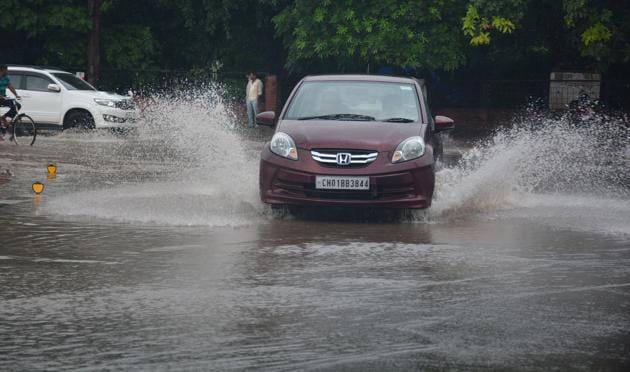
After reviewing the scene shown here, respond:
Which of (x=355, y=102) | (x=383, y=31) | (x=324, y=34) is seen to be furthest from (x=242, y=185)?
(x=324, y=34)

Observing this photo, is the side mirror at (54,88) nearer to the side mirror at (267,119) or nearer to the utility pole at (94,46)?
the utility pole at (94,46)

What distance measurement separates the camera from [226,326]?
761 centimetres

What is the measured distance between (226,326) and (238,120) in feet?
129

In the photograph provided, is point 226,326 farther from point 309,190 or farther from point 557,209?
point 557,209

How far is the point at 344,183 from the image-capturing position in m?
13.1

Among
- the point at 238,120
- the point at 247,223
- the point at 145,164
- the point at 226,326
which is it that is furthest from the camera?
the point at 238,120

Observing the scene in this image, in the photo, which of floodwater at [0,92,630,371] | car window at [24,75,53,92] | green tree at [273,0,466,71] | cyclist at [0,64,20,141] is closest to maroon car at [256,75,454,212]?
floodwater at [0,92,630,371]

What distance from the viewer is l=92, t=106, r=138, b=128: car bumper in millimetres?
31734

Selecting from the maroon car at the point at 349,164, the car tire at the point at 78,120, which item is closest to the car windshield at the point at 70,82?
the car tire at the point at 78,120

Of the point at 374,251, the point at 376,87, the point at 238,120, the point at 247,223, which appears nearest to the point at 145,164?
the point at 376,87

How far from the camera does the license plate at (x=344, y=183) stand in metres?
13.1

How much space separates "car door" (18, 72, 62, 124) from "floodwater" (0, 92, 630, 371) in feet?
45.8

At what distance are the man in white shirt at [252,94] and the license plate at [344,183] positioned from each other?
29644 mm

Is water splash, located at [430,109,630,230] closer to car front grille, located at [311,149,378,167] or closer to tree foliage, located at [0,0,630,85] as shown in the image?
car front grille, located at [311,149,378,167]
